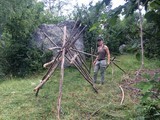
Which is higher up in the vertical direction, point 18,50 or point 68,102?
point 18,50

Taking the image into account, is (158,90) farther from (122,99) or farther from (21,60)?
(21,60)

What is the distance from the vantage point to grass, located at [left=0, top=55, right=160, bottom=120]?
6.34 m

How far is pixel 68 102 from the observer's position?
729cm

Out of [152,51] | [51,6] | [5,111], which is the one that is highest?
[51,6]

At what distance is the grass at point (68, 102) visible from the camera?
250 inches

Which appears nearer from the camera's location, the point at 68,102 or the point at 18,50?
the point at 68,102

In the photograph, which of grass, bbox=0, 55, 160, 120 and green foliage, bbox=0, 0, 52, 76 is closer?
grass, bbox=0, 55, 160, 120

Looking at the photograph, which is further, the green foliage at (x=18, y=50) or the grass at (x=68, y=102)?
the green foliage at (x=18, y=50)

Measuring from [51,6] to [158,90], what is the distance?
112 ft

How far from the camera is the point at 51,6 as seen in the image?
34969 mm

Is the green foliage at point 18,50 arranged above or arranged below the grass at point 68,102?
above

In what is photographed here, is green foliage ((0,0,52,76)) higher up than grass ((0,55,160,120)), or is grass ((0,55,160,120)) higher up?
green foliage ((0,0,52,76))

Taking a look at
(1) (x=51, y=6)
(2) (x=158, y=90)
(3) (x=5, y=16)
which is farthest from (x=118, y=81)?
(1) (x=51, y=6)

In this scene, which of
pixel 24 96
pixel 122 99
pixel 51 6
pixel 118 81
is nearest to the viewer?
pixel 122 99
